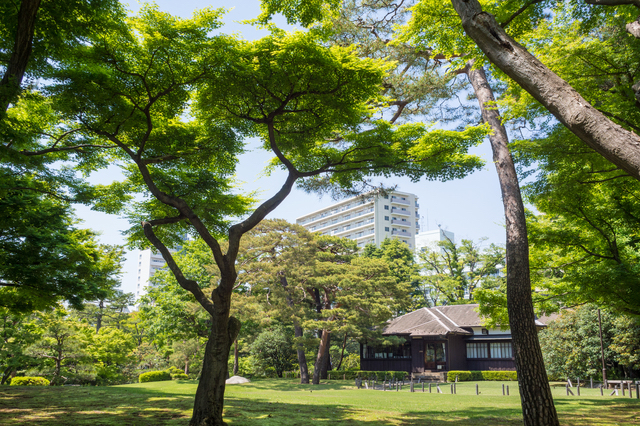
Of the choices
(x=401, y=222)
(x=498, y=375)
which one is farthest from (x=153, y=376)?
(x=401, y=222)

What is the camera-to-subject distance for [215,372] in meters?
8.32

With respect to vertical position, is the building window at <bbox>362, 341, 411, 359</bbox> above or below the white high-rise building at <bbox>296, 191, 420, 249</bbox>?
below

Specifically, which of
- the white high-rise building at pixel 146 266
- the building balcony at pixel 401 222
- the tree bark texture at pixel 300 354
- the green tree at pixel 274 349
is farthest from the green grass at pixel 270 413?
the white high-rise building at pixel 146 266

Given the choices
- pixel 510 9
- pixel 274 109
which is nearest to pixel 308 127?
pixel 274 109

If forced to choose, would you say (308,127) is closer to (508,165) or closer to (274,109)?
(274,109)

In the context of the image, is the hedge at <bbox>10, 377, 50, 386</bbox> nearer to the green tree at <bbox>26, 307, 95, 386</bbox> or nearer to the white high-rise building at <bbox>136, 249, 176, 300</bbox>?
the green tree at <bbox>26, 307, 95, 386</bbox>

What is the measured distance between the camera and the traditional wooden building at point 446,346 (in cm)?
3048

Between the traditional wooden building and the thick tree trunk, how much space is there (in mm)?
21249

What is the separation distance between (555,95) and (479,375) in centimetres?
2905

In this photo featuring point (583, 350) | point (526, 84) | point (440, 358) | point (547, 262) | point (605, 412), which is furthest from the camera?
point (440, 358)

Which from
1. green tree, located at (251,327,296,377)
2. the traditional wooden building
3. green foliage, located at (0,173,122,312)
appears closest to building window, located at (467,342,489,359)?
the traditional wooden building

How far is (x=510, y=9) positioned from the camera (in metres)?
7.37

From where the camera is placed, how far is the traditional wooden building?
30484mm

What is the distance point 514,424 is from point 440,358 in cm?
2378
